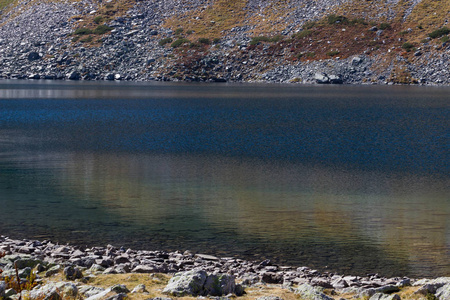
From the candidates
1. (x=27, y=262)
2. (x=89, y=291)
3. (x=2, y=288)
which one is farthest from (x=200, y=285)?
(x=27, y=262)

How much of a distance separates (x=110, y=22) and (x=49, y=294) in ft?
475

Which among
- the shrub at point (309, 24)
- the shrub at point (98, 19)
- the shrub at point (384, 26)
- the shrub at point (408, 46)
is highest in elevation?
the shrub at point (98, 19)

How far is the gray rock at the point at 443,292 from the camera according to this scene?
32.3 ft

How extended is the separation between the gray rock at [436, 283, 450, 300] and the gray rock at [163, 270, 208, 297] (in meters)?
4.31

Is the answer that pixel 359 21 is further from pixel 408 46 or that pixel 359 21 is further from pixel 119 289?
pixel 119 289

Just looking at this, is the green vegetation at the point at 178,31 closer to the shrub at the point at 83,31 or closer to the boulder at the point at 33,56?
the shrub at the point at 83,31

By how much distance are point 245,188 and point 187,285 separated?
1346 cm

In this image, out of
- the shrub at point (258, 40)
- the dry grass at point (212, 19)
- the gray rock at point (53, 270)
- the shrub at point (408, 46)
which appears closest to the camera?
the gray rock at point (53, 270)

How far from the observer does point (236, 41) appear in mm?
131500

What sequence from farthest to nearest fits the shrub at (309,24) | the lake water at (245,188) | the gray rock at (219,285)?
the shrub at (309,24)
the lake water at (245,188)
the gray rock at (219,285)

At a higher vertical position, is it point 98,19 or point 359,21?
point 98,19

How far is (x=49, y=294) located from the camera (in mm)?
8789

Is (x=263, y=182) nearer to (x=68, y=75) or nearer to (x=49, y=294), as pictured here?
(x=49, y=294)

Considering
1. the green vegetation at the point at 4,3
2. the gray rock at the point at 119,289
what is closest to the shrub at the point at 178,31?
the green vegetation at the point at 4,3
